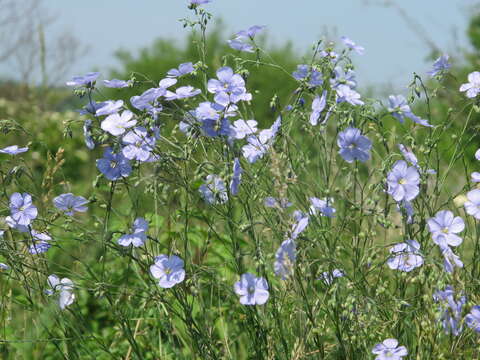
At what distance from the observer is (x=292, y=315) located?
1952mm

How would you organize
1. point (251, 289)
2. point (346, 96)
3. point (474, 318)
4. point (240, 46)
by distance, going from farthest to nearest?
1. point (240, 46)
2. point (346, 96)
3. point (474, 318)
4. point (251, 289)

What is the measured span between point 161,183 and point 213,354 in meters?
0.53

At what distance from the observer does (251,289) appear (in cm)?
168

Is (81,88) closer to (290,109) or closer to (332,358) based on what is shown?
(290,109)

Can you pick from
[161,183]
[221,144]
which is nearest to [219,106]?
[221,144]

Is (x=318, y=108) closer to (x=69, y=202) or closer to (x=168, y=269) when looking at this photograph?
(x=168, y=269)

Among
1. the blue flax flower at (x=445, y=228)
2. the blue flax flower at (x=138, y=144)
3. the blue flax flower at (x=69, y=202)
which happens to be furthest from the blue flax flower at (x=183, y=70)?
the blue flax flower at (x=445, y=228)

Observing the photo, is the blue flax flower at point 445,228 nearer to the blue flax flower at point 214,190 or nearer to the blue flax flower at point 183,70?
the blue flax flower at point 214,190

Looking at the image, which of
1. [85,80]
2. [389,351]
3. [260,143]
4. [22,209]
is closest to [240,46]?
[260,143]

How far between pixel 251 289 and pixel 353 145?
0.50 m

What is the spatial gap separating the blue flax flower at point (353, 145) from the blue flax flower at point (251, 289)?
1.39 ft

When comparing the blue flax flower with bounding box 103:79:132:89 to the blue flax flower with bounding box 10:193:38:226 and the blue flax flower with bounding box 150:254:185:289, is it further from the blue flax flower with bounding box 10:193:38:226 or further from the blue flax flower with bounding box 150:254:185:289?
the blue flax flower with bounding box 150:254:185:289

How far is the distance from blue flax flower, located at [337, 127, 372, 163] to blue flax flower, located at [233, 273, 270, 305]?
0.42 meters

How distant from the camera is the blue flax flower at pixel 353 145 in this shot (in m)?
1.76
